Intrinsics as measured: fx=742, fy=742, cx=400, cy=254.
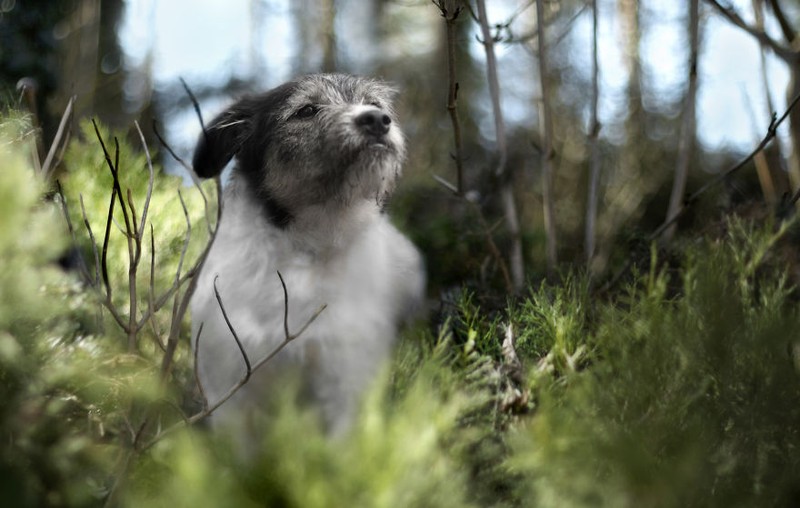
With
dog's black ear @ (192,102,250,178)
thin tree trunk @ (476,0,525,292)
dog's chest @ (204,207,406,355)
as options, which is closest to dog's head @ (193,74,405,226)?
dog's black ear @ (192,102,250,178)

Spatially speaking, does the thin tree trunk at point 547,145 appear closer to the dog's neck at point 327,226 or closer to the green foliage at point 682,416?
the dog's neck at point 327,226

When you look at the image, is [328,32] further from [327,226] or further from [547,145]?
[327,226]

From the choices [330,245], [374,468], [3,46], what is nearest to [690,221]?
[330,245]

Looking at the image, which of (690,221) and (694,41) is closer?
(694,41)

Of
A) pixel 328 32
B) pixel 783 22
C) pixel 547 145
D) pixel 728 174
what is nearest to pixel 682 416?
pixel 728 174

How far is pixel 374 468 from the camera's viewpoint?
4.29 feet

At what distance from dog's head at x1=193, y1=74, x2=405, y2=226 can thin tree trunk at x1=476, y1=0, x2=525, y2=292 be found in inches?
17.9

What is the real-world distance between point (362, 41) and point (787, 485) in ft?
28.7

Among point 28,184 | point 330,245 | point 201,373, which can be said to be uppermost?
point 28,184

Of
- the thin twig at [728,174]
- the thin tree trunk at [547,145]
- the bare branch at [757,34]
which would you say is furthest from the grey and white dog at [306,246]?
the bare branch at [757,34]

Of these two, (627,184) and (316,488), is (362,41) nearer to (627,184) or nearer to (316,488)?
(627,184)

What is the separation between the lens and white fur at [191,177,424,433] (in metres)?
2.56

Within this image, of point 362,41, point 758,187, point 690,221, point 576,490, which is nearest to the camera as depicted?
point 576,490

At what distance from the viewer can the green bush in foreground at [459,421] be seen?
134 centimetres
